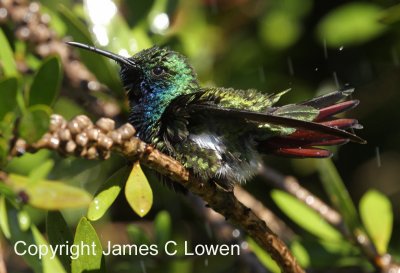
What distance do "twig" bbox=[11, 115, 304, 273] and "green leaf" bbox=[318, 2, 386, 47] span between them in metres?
1.54

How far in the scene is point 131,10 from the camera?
10.0 ft

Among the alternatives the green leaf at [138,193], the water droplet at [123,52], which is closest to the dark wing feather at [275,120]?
the green leaf at [138,193]

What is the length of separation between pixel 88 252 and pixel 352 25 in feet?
6.80

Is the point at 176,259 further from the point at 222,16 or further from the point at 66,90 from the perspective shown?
the point at 222,16

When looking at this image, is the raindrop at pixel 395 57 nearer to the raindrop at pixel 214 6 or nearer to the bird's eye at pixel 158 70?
the raindrop at pixel 214 6

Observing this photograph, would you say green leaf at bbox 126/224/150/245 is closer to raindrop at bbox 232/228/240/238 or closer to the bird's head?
the bird's head

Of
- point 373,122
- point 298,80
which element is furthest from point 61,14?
point 373,122

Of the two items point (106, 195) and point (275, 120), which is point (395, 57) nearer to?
point (275, 120)

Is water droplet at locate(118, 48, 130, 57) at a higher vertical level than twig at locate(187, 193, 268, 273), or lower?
higher

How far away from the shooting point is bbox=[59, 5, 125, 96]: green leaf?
2.55m

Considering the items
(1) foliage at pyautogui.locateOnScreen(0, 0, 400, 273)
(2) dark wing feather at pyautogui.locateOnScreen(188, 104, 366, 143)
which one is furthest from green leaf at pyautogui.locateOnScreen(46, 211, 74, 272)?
(2) dark wing feather at pyautogui.locateOnScreen(188, 104, 366, 143)

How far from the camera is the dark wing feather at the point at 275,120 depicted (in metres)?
1.89

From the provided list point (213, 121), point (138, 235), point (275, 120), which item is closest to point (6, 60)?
point (213, 121)

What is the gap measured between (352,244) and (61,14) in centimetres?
130
